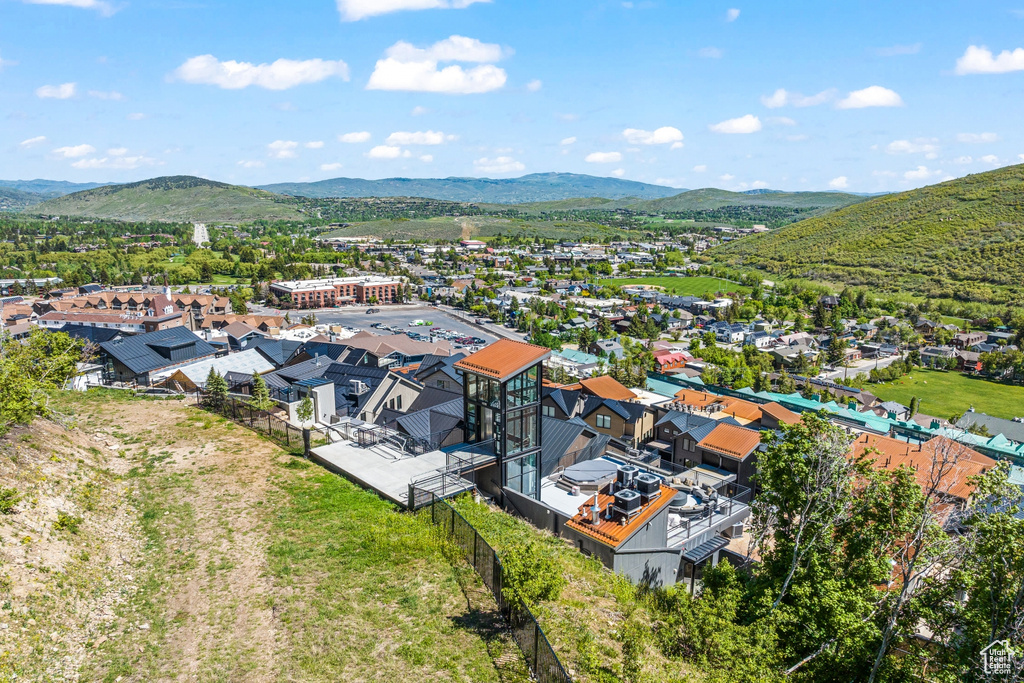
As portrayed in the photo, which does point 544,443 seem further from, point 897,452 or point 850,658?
point 897,452

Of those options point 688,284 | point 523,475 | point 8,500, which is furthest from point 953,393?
point 688,284

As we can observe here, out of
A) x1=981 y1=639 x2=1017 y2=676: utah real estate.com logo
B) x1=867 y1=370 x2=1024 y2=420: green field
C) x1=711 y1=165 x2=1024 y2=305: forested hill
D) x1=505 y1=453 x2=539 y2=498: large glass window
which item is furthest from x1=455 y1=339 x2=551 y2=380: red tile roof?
x1=711 y1=165 x2=1024 y2=305: forested hill

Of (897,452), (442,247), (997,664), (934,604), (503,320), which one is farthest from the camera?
(442,247)

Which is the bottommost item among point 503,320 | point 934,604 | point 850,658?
point 503,320

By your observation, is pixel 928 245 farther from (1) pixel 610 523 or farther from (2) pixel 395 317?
(1) pixel 610 523

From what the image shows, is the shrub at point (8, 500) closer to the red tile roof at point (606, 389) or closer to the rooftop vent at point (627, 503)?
the rooftop vent at point (627, 503)

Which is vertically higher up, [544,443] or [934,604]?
[934,604]

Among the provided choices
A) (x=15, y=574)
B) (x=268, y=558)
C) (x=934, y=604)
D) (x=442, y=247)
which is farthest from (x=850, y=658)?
(x=442, y=247)

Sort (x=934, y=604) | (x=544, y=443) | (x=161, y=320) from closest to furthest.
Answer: (x=934, y=604), (x=544, y=443), (x=161, y=320)
